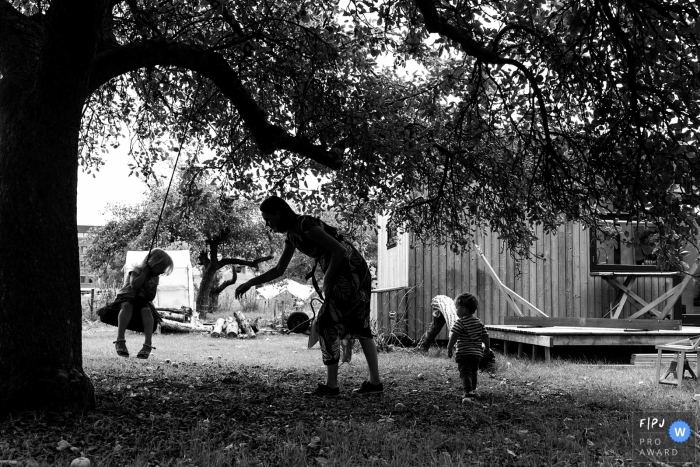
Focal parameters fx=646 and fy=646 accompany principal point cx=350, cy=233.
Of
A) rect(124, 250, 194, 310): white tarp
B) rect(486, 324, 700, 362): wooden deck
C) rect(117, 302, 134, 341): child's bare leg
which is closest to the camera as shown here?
rect(117, 302, 134, 341): child's bare leg

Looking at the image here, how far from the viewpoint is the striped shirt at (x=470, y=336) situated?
5.86 metres

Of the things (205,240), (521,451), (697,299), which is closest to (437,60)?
(521,451)

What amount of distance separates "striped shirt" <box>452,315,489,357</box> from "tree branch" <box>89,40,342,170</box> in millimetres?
2049

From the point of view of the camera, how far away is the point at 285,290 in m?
37.1

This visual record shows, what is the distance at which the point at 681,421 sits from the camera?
14.9 feet

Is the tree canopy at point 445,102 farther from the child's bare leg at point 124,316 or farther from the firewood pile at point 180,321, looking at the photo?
the firewood pile at point 180,321

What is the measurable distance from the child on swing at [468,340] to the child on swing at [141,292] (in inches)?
149

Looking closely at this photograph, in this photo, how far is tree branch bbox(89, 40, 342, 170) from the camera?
18.1 ft

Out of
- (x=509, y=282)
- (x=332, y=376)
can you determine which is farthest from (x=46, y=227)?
(x=509, y=282)

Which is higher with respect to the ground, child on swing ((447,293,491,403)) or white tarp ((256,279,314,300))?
white tarp ((256,279,314,300))

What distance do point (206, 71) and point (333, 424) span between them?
140 inches

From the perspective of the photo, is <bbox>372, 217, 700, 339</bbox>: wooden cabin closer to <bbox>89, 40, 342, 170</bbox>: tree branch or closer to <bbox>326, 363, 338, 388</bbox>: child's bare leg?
<bbox>89, 40, 342, 170</bbox>: tree branch

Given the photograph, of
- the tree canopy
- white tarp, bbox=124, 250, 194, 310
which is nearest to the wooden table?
the tree canopy

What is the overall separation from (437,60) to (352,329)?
4.26 meters
